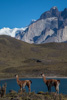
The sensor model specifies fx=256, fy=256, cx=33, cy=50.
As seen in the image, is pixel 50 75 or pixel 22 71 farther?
pixel 22 71

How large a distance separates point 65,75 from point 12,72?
33972mm

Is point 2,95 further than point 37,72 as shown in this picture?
No

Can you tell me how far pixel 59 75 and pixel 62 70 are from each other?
9638 millimetres

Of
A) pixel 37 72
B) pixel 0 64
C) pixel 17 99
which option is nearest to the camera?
pixel 17 99

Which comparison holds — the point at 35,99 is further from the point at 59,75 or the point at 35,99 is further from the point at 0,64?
the point at 0,64

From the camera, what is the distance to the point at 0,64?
619ft

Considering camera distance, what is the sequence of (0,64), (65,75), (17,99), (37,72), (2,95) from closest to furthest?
1. (17,99)
2. (2,95)
3. (65,75)
4. (37,72)
5. (0,64)

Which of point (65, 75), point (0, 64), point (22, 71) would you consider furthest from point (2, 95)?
point (0, 64)

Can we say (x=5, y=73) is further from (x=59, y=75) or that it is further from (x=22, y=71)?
(x=59, y=75)

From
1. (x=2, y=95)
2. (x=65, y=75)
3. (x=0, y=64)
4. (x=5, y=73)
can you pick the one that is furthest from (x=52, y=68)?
(x=2, y=95)

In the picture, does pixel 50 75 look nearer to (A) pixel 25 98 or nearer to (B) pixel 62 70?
(B) pixel 62 70

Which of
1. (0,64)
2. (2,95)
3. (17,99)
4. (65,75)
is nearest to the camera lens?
(17,99)

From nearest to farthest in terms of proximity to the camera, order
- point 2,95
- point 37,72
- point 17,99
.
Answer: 1. point 17,99
2. point 2,95
3. point 37,72

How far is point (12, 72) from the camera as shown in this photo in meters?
158
